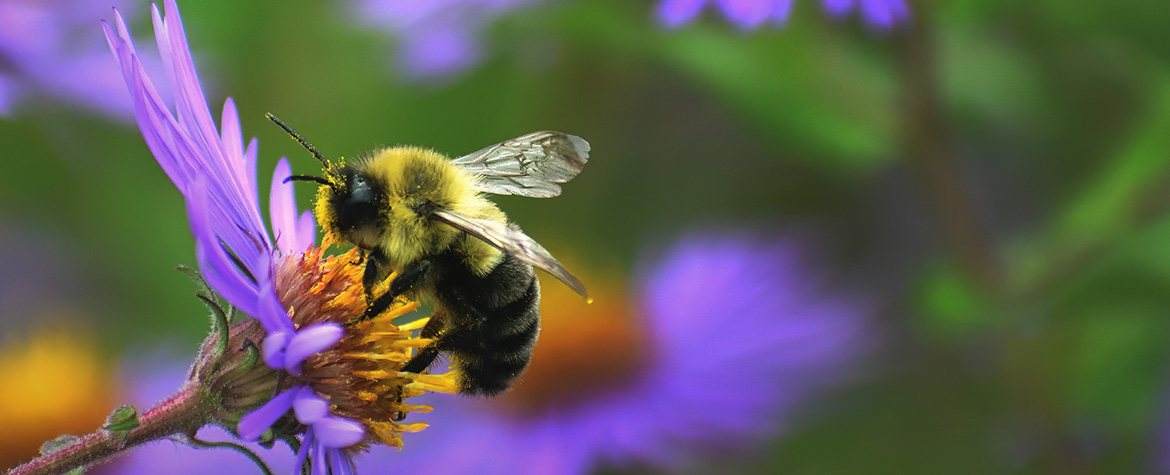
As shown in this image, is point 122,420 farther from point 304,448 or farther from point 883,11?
point 883,11

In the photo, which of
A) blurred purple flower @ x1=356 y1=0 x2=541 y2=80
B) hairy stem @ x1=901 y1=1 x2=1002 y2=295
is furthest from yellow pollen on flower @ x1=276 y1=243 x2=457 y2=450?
blurred purple flower @ x1=356 y1=0 x2=541 y2=80

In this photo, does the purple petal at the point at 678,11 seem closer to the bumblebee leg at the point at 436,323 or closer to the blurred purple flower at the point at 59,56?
the bumblebee leg at the point at 436,323

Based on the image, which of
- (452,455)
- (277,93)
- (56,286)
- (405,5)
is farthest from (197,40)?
(452,455)

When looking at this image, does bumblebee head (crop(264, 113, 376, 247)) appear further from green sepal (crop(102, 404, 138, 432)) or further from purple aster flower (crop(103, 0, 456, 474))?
green sepal (crop(102, 404, 138, 432))

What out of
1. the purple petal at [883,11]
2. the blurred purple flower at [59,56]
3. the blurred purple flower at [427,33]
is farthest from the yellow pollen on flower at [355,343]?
the blurred purple flower at [427,33]

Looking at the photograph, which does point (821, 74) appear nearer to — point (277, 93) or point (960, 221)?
point (960, 221)
